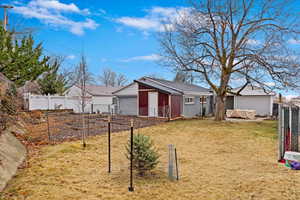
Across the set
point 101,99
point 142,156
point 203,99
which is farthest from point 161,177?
point 101,99

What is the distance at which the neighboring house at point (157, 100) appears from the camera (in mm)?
17797

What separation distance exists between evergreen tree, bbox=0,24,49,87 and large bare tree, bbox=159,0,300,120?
33.4 ft

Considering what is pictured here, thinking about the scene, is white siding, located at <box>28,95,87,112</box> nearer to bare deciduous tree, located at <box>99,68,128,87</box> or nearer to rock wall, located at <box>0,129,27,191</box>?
rock wall, located at <box>0,129,27,191</box>

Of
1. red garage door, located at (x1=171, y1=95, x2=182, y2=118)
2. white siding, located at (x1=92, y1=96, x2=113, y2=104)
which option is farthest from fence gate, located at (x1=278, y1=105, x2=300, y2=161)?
white siding, located at (x1=92, y1=96, x2=113, y2=104)

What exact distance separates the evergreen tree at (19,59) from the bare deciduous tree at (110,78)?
30399mm

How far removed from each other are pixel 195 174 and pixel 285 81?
1160 cm

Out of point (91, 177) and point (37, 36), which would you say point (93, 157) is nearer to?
point (91, 177)

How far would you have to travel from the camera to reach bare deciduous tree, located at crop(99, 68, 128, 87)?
159 ft

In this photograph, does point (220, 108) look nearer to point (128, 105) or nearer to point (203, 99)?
point (203, 99)

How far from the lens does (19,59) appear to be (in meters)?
15.4

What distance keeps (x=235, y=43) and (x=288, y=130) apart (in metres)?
9.50

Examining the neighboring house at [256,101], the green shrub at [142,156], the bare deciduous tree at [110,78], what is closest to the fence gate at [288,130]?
the green shrub at [142,156]

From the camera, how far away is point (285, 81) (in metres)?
13.6

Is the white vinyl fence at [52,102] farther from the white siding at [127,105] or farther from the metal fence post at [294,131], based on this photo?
the metal fence post at [294,131]
